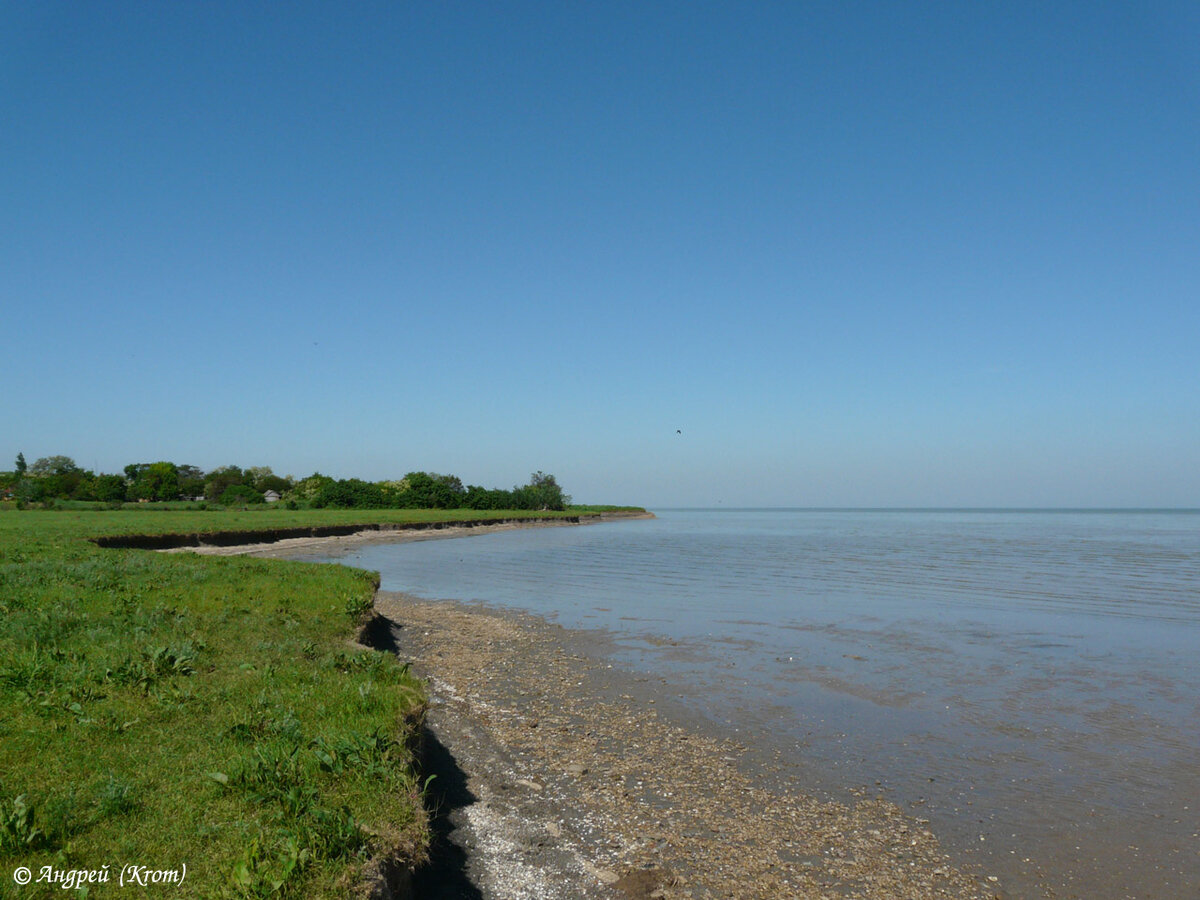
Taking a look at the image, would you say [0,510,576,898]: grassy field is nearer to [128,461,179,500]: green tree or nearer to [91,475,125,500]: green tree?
[91,475,125,500]: green tree

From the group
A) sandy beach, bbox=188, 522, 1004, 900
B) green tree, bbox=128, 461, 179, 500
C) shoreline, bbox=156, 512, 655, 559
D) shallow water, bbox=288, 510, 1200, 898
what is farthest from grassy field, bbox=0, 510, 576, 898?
green tree, bbox=128, 461, 179, 500

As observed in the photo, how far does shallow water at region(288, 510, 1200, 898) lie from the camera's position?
7.96m

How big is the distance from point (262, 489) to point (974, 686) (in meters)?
157

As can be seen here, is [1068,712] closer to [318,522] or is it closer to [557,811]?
[557,811]

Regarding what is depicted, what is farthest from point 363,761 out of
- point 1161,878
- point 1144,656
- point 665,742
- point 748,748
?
point 1144,656

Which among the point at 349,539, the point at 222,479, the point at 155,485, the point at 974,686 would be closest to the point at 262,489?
the point at 222,479

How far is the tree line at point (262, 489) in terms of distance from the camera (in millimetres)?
98250

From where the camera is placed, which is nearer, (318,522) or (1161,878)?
(1161,878)

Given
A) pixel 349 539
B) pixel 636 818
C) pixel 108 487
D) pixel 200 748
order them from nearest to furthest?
pixel 200 748
pixel 636 818
pixel 349 539
pixel 108 487

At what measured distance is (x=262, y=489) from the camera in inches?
5955

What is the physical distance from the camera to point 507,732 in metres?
11.1

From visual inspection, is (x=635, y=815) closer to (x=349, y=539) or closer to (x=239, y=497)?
(x=349, y=539)

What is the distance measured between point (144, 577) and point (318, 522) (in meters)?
50.8

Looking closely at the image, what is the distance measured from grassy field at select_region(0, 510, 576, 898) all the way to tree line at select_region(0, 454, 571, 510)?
84928mm
